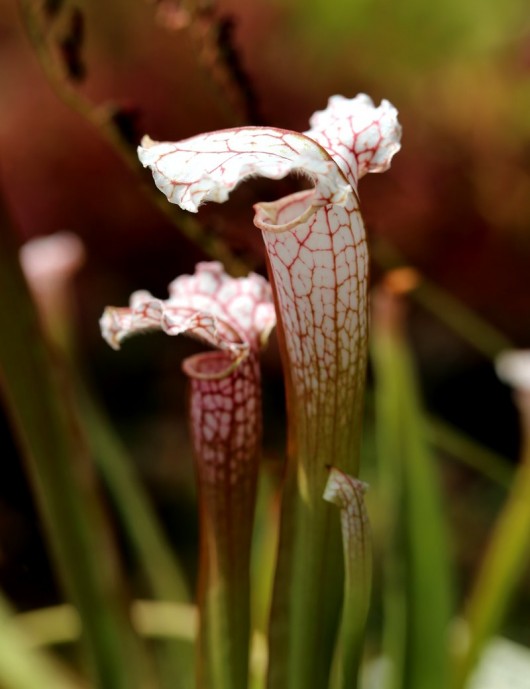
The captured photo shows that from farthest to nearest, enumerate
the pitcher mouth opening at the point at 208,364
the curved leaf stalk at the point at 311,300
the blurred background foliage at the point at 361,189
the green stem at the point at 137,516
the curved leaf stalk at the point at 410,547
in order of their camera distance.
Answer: the blurred background foliage at the point at 361,189
the green stem at the point at 137,516
the curved leaf stalk at the point at 410,547
the pitcher mouth opening at the point at 208,364
the curved leaf stalk at the point at 311,300

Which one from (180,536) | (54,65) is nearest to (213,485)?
(54,65)

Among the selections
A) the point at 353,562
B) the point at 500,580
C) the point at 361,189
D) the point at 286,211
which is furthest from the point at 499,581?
the point at 361,189

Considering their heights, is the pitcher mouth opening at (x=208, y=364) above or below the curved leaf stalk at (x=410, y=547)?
above

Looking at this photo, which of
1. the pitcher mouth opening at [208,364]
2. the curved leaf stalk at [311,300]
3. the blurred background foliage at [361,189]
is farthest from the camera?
the blurred background foliage at [361,189]

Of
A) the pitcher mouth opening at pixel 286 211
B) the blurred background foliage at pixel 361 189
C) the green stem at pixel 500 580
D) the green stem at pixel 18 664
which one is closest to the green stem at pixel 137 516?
the green stem at pixel 18 664

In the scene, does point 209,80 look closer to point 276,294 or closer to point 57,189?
point 276,294

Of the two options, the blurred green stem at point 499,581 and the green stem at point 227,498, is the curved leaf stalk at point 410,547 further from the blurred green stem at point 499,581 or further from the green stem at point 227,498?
the green stem at point 227,498

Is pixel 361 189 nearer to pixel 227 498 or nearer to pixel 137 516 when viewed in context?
→ pixel 137 516
